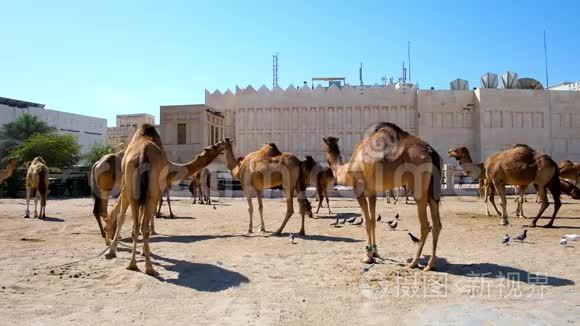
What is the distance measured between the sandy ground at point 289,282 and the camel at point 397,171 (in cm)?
68

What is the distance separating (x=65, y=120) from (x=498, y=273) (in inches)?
2311

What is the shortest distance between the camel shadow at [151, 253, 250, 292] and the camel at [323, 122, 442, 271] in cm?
220

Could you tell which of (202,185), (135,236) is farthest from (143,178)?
(202,185)

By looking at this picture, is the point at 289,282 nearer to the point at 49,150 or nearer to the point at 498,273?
the point at 498,273

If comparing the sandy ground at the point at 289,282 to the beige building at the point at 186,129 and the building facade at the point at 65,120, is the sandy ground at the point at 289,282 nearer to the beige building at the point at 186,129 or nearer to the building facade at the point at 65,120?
the beige building at the point at 186,129

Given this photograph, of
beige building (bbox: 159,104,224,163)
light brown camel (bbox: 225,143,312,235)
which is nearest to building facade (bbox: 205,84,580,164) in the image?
beige building (bbox: 159,104,224,163)

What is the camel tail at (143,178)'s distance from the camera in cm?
658

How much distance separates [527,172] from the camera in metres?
11.9

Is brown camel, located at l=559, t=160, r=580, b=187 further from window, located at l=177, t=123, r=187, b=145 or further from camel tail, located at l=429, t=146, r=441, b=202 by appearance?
window, located at l=177, t=123, r=187, b=145

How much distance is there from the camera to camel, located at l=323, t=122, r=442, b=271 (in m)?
6.81

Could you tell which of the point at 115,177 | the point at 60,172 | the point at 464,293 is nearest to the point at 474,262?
the point at 464,293

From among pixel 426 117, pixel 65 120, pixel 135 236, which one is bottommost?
pixel 135 236

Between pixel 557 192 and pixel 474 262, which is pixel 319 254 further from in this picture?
pixel 557 192

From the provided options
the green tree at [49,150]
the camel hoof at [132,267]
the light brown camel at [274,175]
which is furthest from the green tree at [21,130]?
the camel hoof at [132,267]
